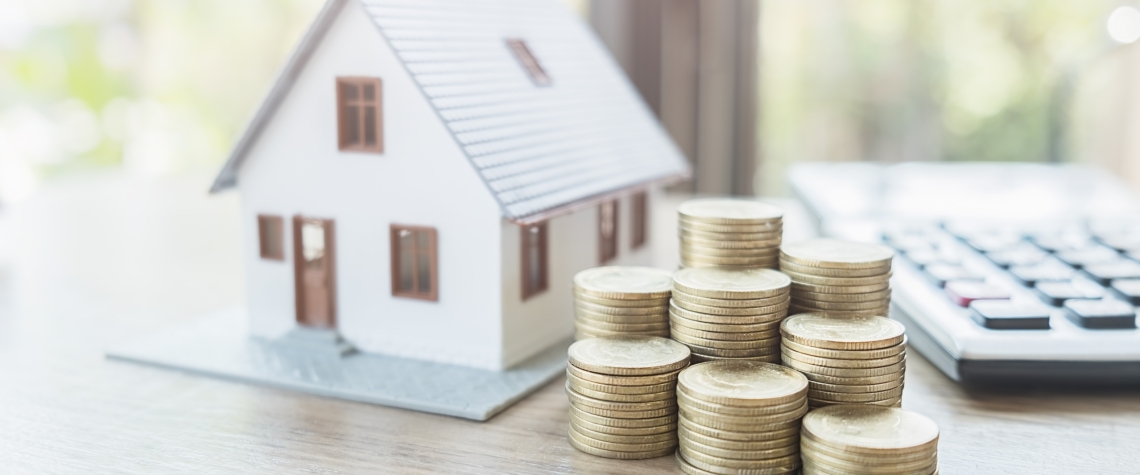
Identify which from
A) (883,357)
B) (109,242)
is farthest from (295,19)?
(883,357)

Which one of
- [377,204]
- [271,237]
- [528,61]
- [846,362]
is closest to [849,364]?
[846,362]

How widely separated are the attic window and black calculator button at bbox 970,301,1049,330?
49.0 inches

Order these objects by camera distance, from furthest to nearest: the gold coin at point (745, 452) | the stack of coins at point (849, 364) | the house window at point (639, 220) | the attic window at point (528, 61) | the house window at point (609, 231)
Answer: the house window at point (639, 220) < the house window at point (609, 231) < the attic window at point (528, 61) < the stack of coins at point (849, 364) < the gold coin at point (745, 452)

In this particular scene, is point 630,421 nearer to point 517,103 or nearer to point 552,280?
point 552,280

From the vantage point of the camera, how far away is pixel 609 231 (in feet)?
9.12

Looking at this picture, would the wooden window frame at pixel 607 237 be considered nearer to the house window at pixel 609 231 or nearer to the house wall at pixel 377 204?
the house window at pixel 609 231

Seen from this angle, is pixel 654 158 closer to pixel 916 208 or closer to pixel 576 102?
pixel 576 102

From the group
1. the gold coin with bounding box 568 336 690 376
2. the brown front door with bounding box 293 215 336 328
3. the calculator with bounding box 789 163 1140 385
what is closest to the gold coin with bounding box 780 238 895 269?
the calculator with bounding box 789 163 1140 385

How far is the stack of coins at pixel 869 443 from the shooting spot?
1486 mm

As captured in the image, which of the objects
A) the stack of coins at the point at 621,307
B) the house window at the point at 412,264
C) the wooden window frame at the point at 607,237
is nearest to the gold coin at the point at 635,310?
the stack of coins at the point at 621,307

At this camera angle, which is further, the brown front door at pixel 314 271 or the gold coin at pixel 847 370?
the brown front door at pixel 314 271

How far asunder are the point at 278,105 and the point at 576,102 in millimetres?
811

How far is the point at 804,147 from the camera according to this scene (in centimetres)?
716

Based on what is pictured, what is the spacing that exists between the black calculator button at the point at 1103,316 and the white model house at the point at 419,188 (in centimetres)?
110
